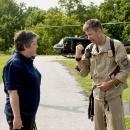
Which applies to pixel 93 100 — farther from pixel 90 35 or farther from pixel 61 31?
pixel 61 31

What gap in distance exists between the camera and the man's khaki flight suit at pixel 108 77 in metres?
3.94

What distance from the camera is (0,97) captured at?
989cm

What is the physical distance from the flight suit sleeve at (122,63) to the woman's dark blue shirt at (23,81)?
0.95 m

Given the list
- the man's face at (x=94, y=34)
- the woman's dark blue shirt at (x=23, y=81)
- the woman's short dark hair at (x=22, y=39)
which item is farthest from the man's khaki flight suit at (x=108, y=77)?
the woman's short dark hair at (x=22, y=39)

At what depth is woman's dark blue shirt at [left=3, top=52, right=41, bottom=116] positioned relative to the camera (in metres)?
3.46

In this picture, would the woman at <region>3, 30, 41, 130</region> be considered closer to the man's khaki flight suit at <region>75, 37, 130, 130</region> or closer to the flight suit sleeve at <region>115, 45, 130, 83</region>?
the man's khaki flight suit at <region>75, 37, 130, 130</region>

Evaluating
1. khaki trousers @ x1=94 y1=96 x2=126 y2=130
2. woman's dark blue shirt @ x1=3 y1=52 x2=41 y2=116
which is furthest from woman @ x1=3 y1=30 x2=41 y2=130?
khaki trousers @ x1=94 y1=96 x2=126 y2=130

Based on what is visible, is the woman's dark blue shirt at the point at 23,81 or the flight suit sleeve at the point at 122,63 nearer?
the woman's dark blue shirt at the point at 23,81

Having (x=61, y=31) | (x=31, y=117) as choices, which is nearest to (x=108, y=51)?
(x=31, y=117)

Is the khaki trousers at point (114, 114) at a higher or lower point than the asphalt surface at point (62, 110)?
higher

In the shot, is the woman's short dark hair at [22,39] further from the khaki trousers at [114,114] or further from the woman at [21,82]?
the khaki trousers at [114,114]

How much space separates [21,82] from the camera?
352 cm

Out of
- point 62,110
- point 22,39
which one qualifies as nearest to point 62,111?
point 62,110

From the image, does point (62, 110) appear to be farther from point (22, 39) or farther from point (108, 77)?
point (22, 39)
